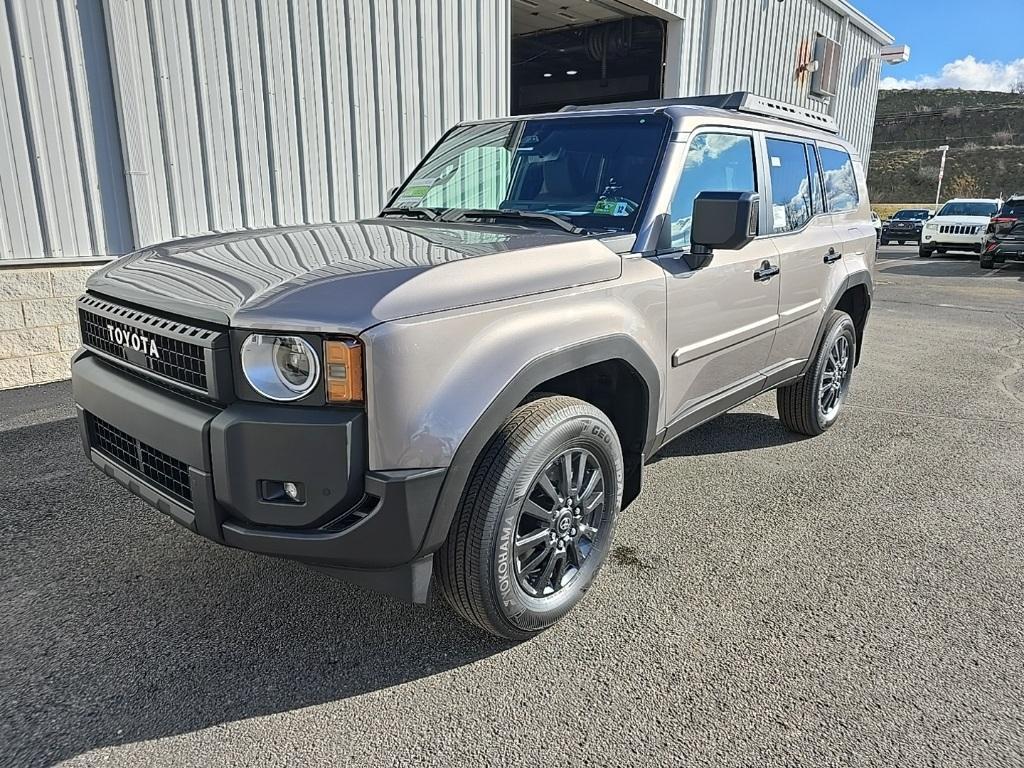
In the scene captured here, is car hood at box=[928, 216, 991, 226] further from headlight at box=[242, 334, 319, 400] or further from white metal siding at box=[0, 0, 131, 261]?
headlight at box=[242, 334, 319, 400]

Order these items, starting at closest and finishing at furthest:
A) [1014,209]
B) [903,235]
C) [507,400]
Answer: [507,400] < [1014,209] < [903,235]

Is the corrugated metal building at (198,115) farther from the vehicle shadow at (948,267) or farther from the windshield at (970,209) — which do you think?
the windshield at (970,209)

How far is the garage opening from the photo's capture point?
12234 millimetres

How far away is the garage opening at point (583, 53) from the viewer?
12.2 metres

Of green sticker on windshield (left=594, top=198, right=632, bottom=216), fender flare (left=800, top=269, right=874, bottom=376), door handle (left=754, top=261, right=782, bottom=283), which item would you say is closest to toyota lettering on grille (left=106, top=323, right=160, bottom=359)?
green sticker on windshield (left=594, top=198, right=632, bottom=216)

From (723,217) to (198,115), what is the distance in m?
5.50

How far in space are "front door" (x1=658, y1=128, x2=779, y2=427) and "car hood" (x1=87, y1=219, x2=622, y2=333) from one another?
1.76 feet

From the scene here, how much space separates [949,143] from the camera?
72250mm

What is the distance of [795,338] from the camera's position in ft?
14.0

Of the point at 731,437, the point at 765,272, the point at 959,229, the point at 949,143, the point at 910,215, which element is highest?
the point at 949,143

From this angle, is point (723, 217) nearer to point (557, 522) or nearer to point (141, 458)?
point (557, 522)

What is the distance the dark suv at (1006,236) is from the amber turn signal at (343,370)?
18.5 meters

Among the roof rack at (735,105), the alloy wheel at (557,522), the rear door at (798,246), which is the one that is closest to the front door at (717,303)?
the rear door at (798,246)

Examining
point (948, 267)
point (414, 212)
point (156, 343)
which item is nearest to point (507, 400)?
point (156, 343)
